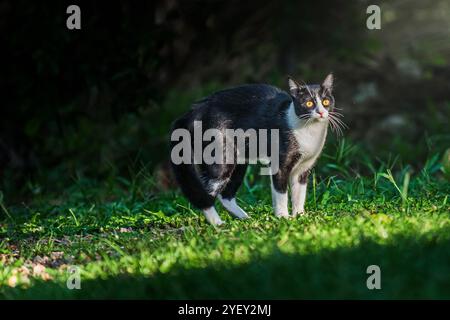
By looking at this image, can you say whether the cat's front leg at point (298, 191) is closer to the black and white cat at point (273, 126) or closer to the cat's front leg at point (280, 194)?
the black and white cat at point (273, 126)

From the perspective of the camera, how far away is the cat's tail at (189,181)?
6090 millimetres

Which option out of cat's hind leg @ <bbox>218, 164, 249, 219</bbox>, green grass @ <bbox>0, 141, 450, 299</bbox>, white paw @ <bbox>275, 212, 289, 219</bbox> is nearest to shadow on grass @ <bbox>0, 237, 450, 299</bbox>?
green grass @ <bbox>0, 141, 450, 299</bbox>

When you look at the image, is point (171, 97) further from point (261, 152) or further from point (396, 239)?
point (396, 239)

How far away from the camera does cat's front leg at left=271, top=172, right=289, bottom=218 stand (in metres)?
5.94

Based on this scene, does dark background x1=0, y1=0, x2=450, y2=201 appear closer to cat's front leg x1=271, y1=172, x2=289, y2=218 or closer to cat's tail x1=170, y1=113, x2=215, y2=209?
cat's tail x1=170, y1=113, x2=215, y2=209

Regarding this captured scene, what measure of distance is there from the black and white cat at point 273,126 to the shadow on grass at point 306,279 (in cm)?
132

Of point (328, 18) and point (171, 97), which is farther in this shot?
point (171, 97)

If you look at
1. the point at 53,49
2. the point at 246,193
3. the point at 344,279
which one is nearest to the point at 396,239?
the point at 344,279

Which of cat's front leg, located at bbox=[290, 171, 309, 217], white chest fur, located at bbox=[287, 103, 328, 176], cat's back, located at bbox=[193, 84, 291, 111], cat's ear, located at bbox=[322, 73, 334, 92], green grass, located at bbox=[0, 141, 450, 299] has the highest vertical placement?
cat's ear, located at bbox=[322, 73, 334, 92]

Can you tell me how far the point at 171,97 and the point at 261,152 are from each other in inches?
268

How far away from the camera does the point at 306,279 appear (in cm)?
434

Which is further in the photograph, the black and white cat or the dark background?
the dark background
